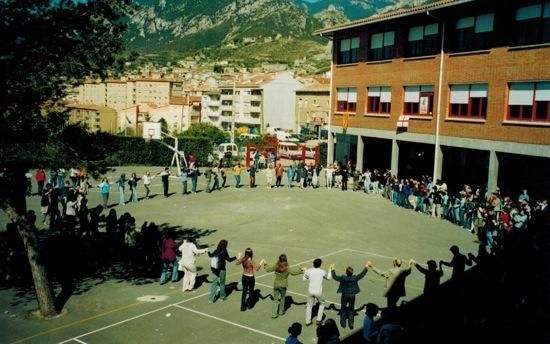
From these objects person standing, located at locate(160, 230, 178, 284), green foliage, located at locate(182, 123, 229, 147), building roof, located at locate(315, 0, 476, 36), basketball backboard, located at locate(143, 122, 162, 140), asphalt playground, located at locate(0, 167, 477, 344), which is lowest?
asphalt playground, located at locate(0, 167, 477, 344)

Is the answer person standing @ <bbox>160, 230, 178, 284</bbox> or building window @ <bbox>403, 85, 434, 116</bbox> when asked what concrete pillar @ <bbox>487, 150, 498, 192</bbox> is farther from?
person standing @ <bbox>160, 230, 178, 284</bbox>

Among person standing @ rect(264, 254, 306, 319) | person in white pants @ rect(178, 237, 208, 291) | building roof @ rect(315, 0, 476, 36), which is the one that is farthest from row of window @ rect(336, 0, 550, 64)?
person in white pants @ rect(178, 237, 208, 291)

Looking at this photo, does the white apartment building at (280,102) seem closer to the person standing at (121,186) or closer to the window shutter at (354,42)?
the window shutter at (354,42)

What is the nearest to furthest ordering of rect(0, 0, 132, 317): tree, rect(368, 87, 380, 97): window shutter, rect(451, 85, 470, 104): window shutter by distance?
1. rect(0, 0, 132, 317): tree
2. rect(451, 85, 470, 104): window shutter
3. rect(368, 87, 380, 97): window shutter

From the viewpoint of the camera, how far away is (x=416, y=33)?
33.2 metres

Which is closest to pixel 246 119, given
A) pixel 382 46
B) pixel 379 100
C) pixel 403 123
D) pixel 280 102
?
pixel 280 102

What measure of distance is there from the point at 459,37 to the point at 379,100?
7.54 m

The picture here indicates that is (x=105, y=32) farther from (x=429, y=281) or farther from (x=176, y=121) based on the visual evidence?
(x=176, y=121)

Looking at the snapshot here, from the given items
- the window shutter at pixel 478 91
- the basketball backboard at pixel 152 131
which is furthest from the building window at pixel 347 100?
the basketball backboard at pixel 152 131

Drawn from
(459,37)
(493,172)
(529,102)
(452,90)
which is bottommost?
(493,172)

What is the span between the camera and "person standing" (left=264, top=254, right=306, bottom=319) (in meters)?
12.4

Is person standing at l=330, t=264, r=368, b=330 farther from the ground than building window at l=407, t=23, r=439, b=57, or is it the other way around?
building window at l=407, t=23, r=439, b=57

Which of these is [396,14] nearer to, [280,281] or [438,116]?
[438,116]

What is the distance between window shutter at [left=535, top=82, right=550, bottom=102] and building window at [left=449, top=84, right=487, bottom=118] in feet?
10.5
